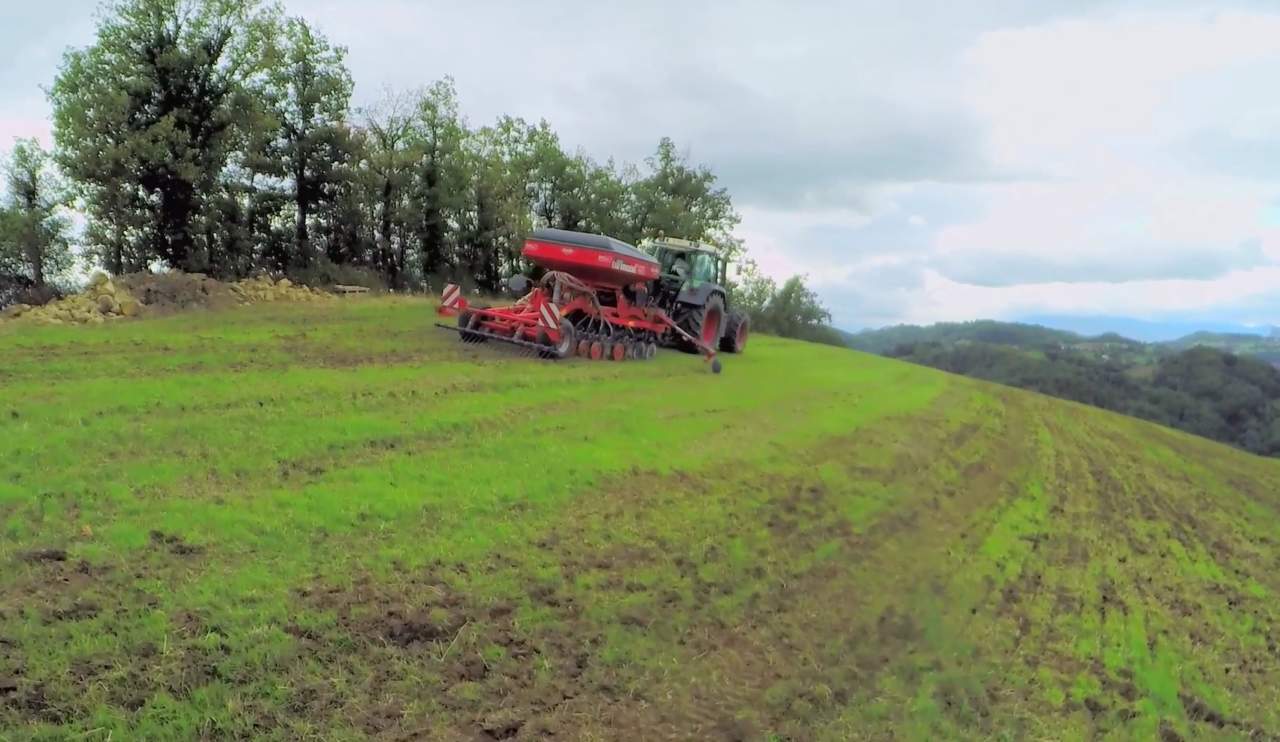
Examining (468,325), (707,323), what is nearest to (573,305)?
(468,325)

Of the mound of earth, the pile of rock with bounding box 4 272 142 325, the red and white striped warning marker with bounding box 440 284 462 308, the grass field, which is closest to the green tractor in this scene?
the red and white striped warning marker with bounding box 440 284 462 308

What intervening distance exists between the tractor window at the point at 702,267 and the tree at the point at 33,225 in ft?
57.7

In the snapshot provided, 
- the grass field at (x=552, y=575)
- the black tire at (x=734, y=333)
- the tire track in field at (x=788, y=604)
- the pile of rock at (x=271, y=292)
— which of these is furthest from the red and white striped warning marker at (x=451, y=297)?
the tire track in field at (x=788, y=604)

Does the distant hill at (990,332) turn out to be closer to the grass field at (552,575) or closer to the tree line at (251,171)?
the tree line at (251,171)

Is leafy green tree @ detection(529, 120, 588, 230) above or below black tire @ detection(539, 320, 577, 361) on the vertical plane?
above

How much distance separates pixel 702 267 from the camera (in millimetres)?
19359

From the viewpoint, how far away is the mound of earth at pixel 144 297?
1452 cm

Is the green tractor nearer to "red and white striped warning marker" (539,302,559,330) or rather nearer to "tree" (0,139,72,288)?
"red and white striped warning marker" (539,302,559,330)

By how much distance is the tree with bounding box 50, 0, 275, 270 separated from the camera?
19.6 m

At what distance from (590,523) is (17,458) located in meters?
4.39

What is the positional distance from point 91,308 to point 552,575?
45.7ft

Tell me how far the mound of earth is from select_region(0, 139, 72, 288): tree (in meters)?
6.25

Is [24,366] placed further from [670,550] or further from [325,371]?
[670,550]

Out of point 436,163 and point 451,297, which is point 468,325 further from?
point 436,163
